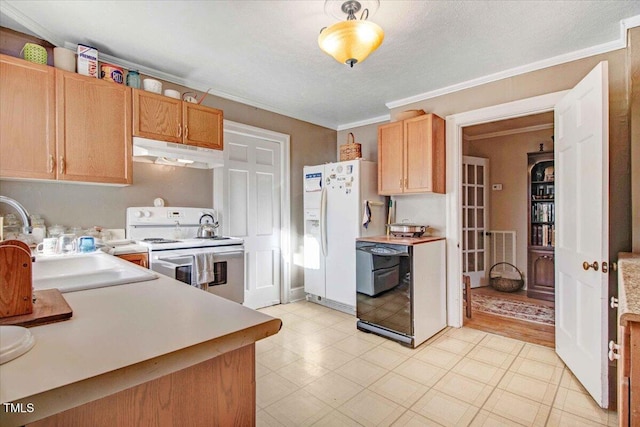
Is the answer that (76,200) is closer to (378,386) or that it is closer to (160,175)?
(160,175)

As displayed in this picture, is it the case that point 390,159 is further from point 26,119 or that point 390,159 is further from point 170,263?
point 26,119

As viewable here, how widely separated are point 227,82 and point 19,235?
2.08m

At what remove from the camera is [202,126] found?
293cm

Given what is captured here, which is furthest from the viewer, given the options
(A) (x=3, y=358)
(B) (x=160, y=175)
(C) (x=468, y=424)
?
(B) (x=160, y=175)

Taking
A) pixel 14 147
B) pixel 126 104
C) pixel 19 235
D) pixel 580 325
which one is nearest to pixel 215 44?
pixel 126 104

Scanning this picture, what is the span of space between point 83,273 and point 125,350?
107cm

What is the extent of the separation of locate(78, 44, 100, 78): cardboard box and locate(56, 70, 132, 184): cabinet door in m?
0.08

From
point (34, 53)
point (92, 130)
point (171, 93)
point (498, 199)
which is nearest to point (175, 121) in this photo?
point (171, 93)

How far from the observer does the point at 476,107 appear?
3094 millimetres

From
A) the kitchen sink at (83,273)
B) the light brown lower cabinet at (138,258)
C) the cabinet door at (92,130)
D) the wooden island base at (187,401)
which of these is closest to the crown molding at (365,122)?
the cabinet door at (92,130)

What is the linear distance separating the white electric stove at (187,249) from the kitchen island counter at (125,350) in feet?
4.97

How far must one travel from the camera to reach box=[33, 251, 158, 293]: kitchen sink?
114cm

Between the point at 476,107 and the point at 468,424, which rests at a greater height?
the point at 476,107

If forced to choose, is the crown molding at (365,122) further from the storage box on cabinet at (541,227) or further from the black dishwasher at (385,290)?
the storage box on cabinet at (541,227)
